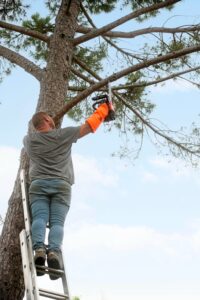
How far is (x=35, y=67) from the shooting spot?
5582 millimetres

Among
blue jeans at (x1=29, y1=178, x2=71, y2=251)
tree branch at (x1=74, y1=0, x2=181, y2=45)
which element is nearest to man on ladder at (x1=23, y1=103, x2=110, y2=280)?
blue jeans at (x1=29, y1=178, x2=71, y2=251)

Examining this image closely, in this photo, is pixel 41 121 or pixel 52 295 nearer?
pixel 52 295

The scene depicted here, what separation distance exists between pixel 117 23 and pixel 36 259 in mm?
3640

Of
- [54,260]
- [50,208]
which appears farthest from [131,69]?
[54,260]

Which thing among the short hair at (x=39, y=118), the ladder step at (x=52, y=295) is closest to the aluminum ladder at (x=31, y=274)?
the ladder step at (x=52, y=295)

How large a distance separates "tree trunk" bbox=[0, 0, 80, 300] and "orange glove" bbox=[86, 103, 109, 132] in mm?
1108

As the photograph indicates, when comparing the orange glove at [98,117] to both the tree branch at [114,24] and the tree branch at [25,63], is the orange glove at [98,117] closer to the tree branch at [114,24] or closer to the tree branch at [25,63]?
the tree branch at [25,63]

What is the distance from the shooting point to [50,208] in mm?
3436

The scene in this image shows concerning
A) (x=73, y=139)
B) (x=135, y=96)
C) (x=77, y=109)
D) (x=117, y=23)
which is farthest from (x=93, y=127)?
(x=77, y=109)

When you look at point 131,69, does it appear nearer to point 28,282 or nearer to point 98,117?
point 98,117

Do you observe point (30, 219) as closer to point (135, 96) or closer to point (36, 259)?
point (36, 259)

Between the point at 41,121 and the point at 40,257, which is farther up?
the point at 41,121

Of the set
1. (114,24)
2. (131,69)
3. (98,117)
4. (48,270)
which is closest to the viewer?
(48,270)

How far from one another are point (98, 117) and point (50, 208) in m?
0.83
